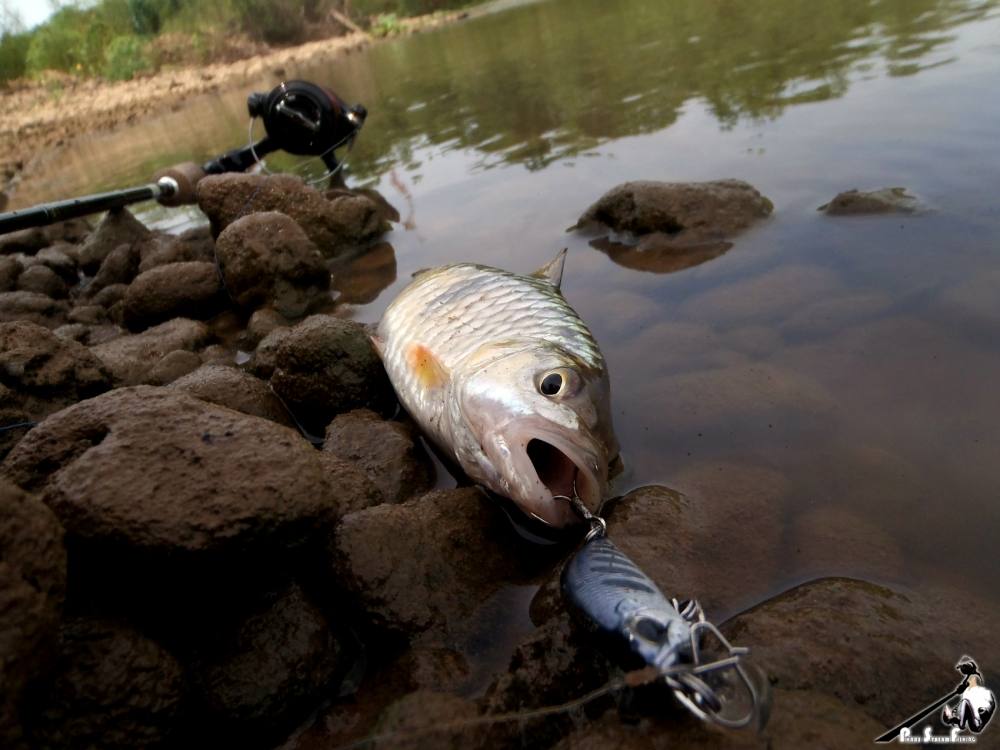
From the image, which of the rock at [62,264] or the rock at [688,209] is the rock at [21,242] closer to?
the rock at [62,264]

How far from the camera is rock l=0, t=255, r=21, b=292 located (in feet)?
21.5

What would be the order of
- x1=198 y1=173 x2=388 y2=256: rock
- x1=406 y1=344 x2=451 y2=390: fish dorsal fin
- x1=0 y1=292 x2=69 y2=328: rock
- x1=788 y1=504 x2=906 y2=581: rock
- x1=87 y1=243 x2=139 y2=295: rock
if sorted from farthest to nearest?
x1=87 y1=243 x2=139 y2=295: rock
x1=198 y1=173 x2=388 y2=256: rock
x1=0 y1=292 x2=69 y2=328: rock
x1=406 y1=344 x2=451 y2=390: fish dorsal fin
x1=788 y1=504 x2=906 y2=581: rock

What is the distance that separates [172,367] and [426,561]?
262 centimetres

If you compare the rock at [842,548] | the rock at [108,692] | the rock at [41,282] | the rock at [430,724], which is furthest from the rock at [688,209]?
the rock at [41,282]

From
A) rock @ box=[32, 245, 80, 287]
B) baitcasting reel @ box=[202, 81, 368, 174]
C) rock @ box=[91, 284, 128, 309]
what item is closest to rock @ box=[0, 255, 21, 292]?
rock @ box=[32, 245, 80, 287]

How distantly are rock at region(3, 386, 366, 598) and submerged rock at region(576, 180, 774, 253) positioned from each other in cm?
347

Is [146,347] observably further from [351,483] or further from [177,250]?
[351,483]

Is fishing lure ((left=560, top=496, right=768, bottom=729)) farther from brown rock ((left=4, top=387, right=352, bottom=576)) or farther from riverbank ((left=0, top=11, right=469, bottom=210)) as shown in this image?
riverbank ((left=0, top=11, right=469, bottom=210))

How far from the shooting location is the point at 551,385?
2.62 meters

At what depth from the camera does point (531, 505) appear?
2369 mm

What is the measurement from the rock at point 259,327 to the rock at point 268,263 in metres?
0.22

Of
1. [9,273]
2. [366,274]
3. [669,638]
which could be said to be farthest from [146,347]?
[669,638]

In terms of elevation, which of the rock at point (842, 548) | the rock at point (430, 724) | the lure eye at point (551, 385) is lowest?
the rock at point (842, 548)

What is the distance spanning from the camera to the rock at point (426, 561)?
2.21 metres
